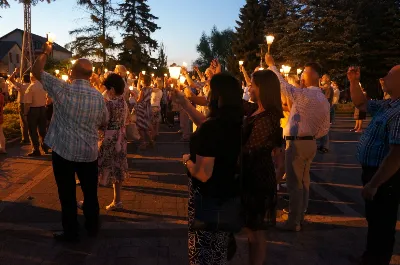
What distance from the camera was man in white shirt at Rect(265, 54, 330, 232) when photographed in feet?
16.1

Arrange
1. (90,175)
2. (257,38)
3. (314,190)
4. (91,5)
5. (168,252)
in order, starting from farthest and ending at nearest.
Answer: (257,38) → (91,5) → (314,190) → (90,175) → (168,252)

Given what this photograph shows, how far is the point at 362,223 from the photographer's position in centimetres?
552

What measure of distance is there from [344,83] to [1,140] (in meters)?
34.9

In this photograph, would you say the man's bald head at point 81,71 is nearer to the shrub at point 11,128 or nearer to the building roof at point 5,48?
the shrub at point 11,128

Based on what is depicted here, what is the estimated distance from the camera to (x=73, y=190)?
4719 mm

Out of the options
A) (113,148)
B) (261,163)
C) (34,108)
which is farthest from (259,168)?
(34,108)

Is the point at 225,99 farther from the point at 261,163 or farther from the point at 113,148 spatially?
the point at 113,148

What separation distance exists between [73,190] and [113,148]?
1.19m

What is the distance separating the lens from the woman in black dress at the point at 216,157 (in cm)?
279

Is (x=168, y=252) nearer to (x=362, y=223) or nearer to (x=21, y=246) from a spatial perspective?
(x=21, y=246)

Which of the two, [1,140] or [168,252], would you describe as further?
[1,140]

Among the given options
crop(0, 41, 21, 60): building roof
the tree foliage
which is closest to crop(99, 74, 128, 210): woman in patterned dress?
crop(0, 41, 21, 60): building roof

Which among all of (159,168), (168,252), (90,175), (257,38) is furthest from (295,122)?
(257,38)

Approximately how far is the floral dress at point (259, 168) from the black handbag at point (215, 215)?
1.37 ft
